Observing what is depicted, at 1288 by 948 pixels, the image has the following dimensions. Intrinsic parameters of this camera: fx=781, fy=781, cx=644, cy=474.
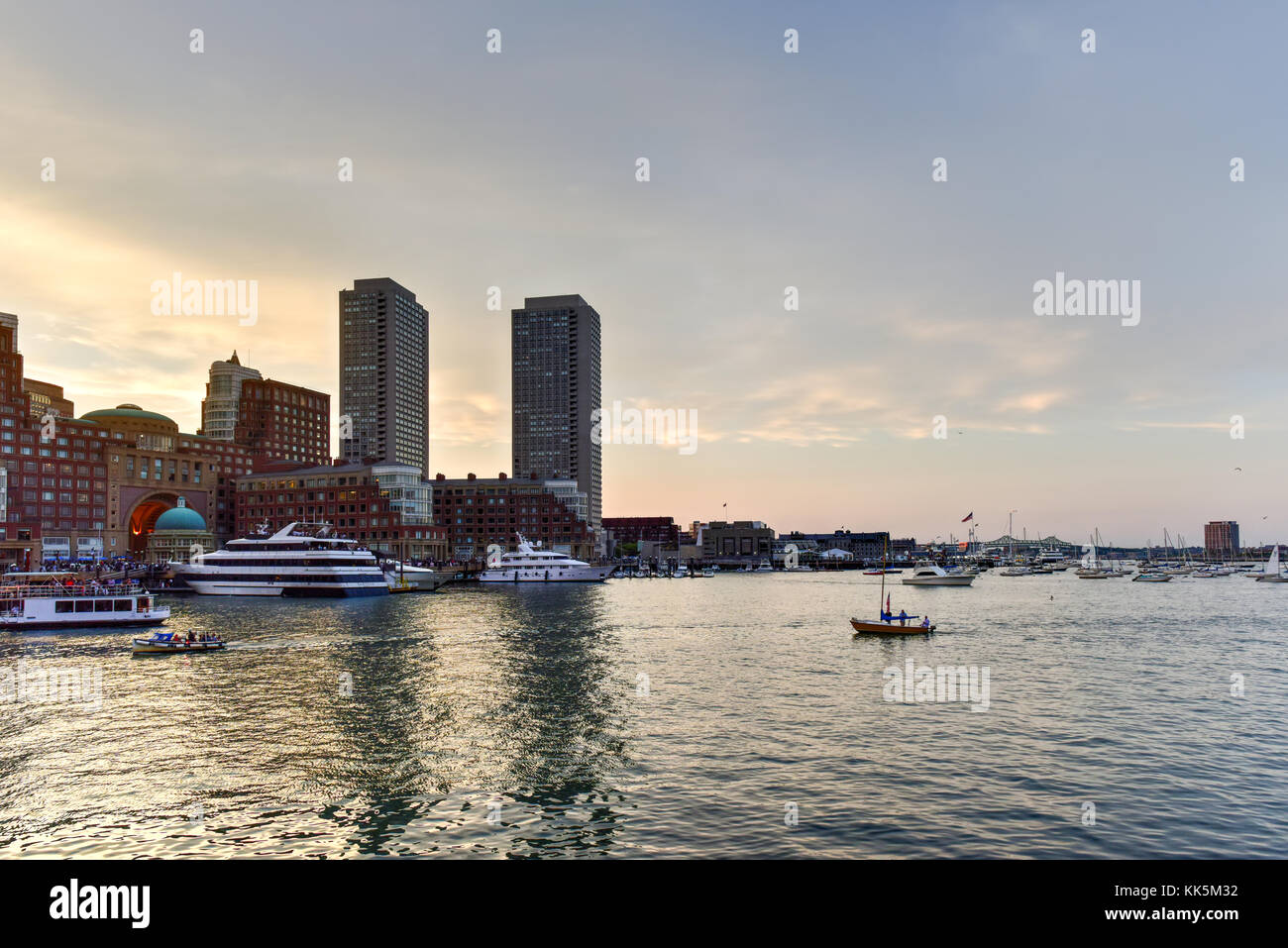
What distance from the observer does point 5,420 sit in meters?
179

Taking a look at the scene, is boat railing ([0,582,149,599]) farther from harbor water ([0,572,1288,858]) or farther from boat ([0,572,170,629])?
harbor water ([0,572,1288,858])

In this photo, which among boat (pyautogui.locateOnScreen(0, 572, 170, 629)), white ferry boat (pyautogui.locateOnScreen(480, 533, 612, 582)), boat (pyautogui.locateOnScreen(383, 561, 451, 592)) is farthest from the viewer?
white ferry boat (pyautogui.locateOnScreen(480, 533, 612, 582))

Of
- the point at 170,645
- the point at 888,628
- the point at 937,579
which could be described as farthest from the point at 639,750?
the point at 937,579

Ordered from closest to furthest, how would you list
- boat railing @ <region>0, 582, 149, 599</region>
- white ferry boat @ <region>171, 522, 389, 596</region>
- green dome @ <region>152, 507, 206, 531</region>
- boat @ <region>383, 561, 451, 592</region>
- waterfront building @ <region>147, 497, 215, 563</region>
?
boat railing @ <region>0, 582, 149, 599</region>, white ferry boat @ <region>171, 522, 389, 596</region>, boat @ <region>383, 561, 451, 592</region>, waterfront building @ <region>147, 497, 215, 563</region>, green dome @ <region>152, 507, 206, 531</region>

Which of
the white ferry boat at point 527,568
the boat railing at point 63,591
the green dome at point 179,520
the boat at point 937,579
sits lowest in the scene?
the boat at point 937,579

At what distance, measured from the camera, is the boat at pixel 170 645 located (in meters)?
65.6

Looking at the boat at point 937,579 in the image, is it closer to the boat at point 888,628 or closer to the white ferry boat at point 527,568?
the white ferry boat at point 527,568

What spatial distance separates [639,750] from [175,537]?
195m

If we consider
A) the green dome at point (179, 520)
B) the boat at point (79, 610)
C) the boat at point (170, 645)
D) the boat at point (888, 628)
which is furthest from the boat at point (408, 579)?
the boat at point (888, 628)

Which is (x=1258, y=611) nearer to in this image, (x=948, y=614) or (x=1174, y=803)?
(x=948, y=614)

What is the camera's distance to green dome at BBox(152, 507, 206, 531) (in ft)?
638

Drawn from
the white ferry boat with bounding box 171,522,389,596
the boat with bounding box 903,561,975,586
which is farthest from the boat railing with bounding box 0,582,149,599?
the boat with bounding box 903,561,975,586

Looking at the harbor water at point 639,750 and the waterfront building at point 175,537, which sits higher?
the waterfront building at point 175,537

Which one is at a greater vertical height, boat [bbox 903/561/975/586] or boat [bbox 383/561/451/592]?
boat [bbox 383/561/451/592]
